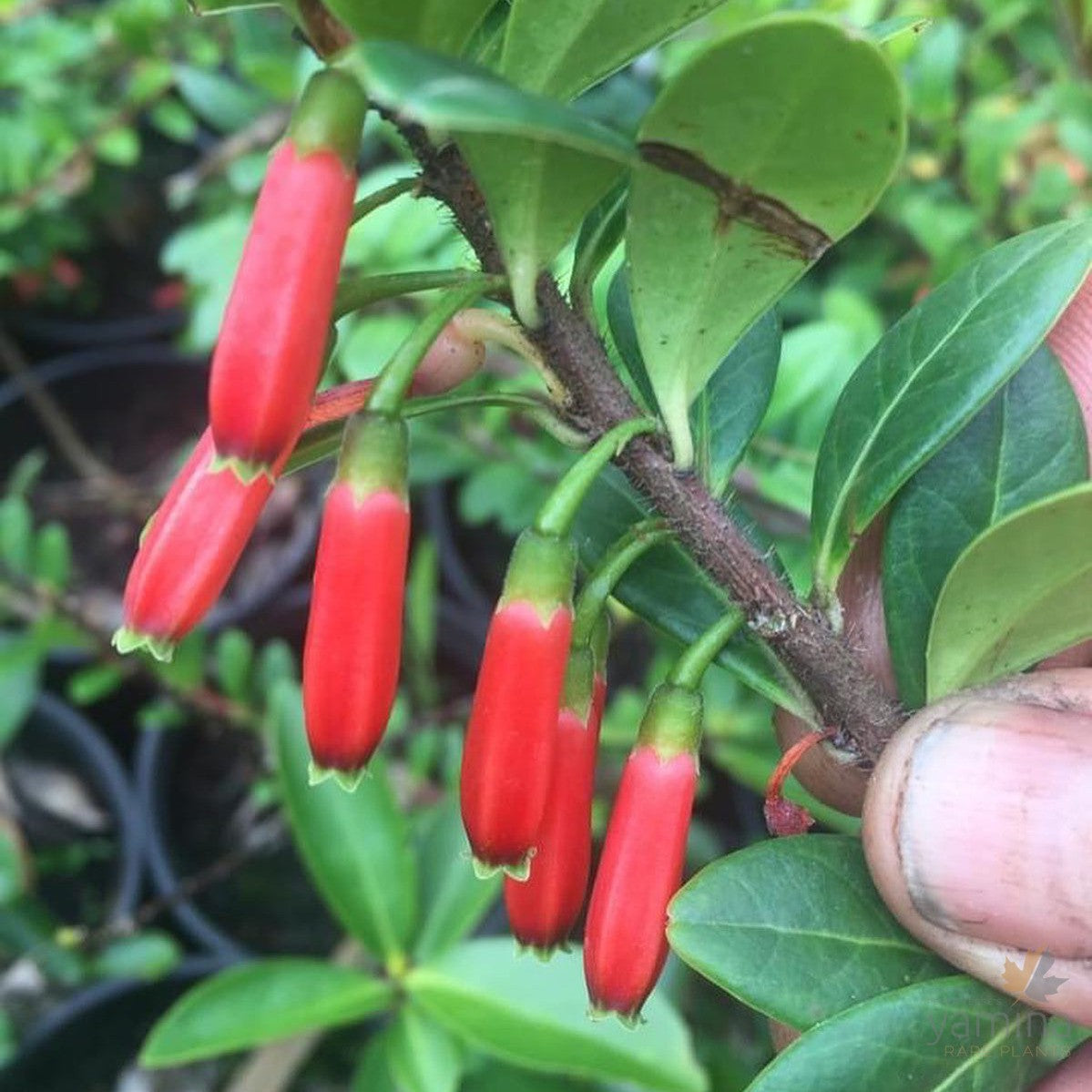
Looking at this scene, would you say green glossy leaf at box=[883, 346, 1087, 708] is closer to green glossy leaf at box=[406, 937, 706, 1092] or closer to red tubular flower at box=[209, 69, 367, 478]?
red tubular flower at box=[209, 69, 367, 478]

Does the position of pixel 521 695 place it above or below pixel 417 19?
below

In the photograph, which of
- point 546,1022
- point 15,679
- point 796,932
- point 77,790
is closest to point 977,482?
point 796,932

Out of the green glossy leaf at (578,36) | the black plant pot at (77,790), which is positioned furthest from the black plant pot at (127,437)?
the green glossy leaf at (578,36)

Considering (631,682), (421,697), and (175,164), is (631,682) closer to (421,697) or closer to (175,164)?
(421,697)

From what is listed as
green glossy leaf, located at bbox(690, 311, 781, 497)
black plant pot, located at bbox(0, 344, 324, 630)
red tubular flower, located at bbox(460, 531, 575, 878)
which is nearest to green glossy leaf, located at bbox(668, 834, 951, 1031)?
red tubular flower, located at bbox(460, 531, 575, 878)

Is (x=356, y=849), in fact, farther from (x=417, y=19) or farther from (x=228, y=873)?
(x=417, y=19)

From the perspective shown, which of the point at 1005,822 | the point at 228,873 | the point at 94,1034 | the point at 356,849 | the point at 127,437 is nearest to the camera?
the point at 1005,822

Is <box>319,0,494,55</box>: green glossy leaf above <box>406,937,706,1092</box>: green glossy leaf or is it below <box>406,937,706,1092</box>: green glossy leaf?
above

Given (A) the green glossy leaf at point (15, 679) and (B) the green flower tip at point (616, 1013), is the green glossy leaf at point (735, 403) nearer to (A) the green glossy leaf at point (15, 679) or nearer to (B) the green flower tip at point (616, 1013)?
(B) the green flower tip at point (616, 1013)
